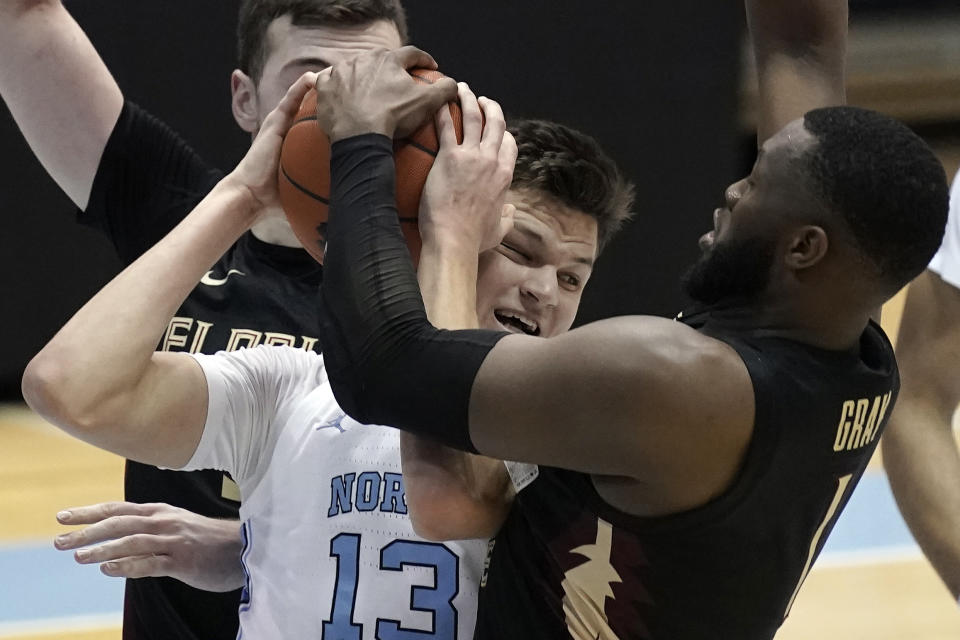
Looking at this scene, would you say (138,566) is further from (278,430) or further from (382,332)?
(382,332)

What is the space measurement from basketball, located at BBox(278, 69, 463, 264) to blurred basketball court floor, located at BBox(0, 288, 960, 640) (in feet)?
11.7

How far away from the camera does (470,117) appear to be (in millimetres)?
2186

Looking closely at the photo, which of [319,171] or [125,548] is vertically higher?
[319,171]

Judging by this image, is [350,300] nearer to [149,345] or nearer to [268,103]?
[149,345]

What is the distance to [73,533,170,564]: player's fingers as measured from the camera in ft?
8.22

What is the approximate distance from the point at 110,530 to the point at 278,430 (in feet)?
1.37

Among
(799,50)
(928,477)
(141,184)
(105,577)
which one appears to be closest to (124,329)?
(141,184)

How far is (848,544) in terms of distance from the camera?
21.3 ft

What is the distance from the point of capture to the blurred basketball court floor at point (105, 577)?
5.51m

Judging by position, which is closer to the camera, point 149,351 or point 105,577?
point 149,351

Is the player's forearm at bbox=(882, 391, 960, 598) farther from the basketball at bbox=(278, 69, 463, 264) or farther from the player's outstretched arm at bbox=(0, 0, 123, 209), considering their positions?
the player's outstretched arm at bbox=(0, 0, 123, 209)

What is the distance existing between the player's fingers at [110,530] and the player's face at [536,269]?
0.78 metres

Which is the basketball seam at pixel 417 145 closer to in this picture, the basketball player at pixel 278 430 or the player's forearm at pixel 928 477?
the basketball player at pixel 278 430

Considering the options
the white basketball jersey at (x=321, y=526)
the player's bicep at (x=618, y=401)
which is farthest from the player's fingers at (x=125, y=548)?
the player's bicep at (x=618, y=401)
